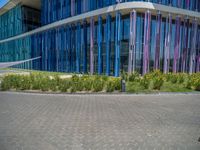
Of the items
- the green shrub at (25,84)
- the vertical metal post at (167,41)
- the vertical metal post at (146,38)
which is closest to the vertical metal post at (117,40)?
the vertical metal post at (146,38)

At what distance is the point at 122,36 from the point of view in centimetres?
2594

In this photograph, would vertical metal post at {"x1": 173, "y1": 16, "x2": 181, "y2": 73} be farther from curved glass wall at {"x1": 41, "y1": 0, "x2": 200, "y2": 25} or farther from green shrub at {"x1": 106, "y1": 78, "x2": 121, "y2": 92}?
green shrub at {"x1": 106, "y1": 78, "x2": 121, "y2": 92}

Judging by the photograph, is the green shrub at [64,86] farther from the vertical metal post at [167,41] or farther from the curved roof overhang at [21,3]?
the curved roof overhang at [21,3]

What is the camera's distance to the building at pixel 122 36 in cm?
2516

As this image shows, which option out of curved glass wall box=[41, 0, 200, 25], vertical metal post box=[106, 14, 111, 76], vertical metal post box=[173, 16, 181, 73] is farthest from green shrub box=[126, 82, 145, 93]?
vertical metal post box=[173, 16, 181, 73]

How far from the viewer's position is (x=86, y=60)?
31000mm

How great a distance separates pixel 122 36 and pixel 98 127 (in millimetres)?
20990

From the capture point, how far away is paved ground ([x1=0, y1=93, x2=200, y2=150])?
491 centimetres

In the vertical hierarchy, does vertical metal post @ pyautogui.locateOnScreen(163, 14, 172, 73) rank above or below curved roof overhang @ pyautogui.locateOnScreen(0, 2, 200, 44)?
below

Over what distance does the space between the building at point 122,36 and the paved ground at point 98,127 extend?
1684cm

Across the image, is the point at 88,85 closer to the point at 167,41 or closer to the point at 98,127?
the point at 98,127

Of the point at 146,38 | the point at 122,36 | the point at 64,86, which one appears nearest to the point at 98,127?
the point at 64,86

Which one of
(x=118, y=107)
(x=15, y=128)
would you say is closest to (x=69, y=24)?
(x=118, y=107)

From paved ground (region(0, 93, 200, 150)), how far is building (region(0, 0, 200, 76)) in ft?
55.3
